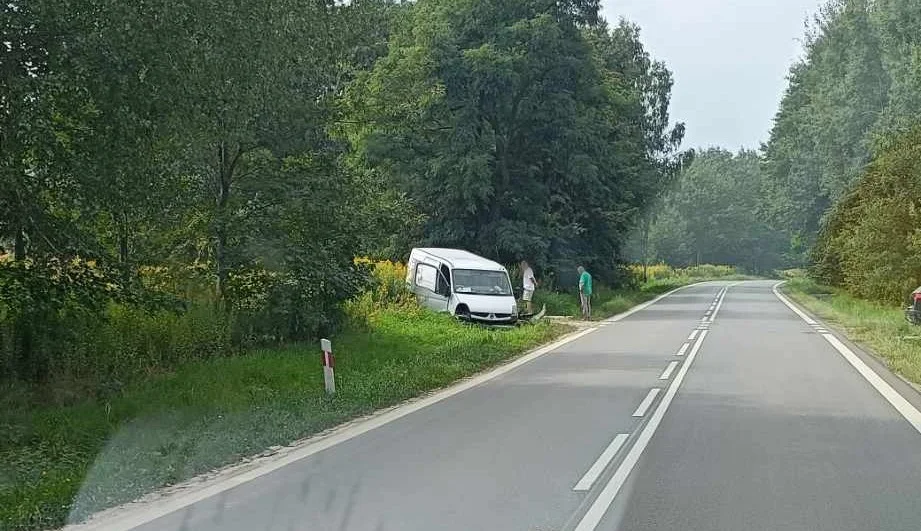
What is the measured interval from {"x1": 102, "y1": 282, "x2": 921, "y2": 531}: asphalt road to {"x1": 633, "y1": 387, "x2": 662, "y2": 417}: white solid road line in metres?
0.04

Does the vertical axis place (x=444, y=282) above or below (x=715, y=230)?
below

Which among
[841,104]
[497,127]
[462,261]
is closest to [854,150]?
[841,104]

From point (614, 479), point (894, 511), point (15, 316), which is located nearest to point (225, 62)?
point (15, 316)

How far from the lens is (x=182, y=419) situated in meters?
11.5

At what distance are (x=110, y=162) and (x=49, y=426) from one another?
3.02 metres

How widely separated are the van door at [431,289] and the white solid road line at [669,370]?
11.2m

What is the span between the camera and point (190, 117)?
11.7 meters

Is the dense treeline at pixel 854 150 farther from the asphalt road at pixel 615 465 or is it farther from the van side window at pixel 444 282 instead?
the asphalt road at pixel 615 465

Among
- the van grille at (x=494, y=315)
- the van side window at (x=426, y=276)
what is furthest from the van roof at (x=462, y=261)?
the van grille at (x=494, y=315)

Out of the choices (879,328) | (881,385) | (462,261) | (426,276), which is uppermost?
(462,261)

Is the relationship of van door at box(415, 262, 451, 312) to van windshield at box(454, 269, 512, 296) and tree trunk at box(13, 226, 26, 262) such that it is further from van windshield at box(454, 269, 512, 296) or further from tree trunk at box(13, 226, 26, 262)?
tree trunk at box(13, 226, 26, 262)

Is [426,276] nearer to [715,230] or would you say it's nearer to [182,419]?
[182,419]

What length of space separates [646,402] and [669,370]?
430 cm

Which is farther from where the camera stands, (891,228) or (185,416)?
(891,228)
